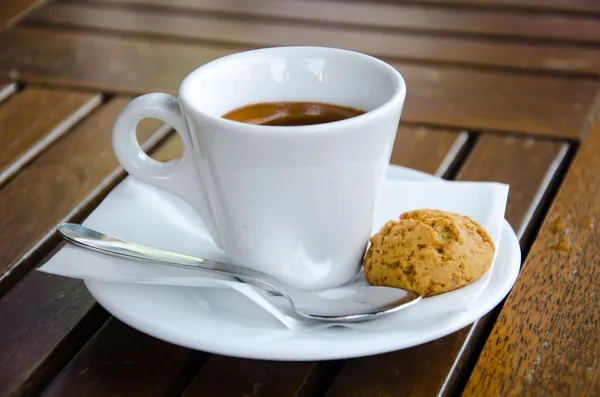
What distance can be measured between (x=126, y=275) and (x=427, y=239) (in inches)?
Result: 10.4

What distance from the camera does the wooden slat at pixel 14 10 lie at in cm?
138

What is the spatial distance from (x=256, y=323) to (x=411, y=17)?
36.3 inches

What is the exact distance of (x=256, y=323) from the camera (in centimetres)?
63

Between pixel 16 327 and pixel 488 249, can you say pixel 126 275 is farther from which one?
pixel 488 249

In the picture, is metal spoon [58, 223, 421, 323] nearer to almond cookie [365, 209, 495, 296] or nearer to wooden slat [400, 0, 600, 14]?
almond cookie [365, 209, 495, 296]

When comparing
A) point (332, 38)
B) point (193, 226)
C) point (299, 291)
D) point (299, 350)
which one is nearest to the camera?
point (299, 350)

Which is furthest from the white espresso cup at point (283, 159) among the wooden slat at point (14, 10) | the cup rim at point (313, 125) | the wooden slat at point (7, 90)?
the wooden slat at point (14, 10)

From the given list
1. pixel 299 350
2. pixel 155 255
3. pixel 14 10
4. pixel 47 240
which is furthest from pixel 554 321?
pixel 14 10

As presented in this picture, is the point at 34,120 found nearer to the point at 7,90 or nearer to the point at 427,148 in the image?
the point at 7,90

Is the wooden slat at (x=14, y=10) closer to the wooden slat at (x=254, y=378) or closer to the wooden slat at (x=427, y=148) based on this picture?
the wooden slat at (x=427, y=148)

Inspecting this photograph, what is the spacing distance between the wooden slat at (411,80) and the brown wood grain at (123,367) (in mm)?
551

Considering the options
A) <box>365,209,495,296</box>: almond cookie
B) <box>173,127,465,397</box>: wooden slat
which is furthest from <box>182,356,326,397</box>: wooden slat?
<box>365,209,495,296</box>: almond cookie

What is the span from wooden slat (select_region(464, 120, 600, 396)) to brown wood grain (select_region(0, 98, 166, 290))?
0.46 meters

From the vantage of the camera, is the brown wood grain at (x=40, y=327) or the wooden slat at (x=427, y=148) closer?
the brown wood grain at (x=40, y=327)
